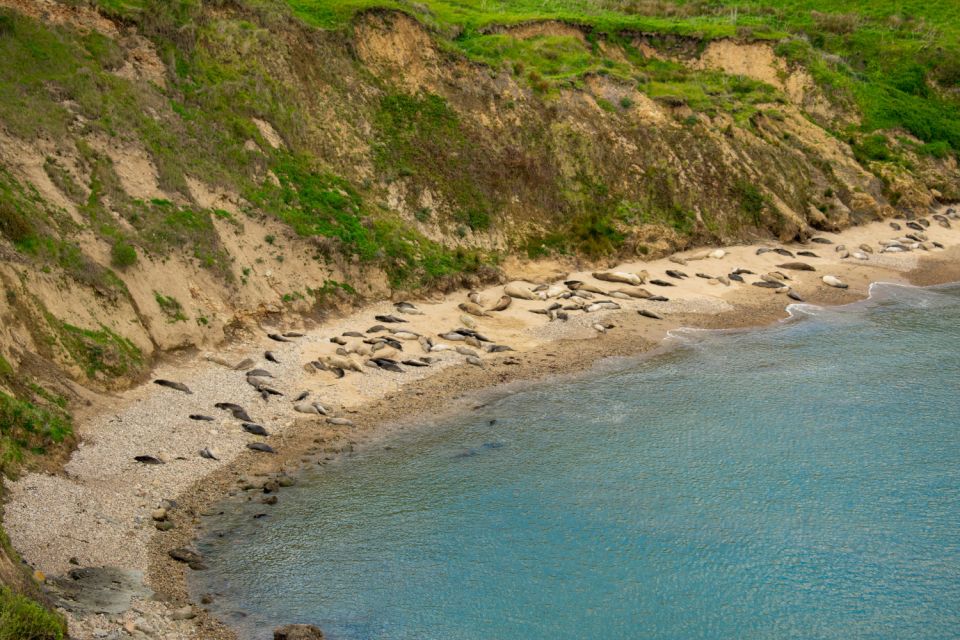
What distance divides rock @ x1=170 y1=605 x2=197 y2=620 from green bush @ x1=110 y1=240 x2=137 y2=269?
12357 mm

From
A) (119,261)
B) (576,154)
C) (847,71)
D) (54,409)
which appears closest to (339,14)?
(576,154)

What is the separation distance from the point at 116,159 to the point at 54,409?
10.9 metres

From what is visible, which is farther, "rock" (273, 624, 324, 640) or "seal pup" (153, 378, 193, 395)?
"seal pup" (153, 378, 193, 395)

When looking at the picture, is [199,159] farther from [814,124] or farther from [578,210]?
[814,124]

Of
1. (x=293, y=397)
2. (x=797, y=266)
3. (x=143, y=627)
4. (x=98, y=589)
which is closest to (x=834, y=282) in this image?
(x=797, y=266)

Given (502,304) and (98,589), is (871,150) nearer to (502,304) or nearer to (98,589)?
(502,304)

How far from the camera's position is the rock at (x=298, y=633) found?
15.3 metres

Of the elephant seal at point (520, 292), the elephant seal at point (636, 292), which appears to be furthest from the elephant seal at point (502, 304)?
the elephant seal at point (636, 292)

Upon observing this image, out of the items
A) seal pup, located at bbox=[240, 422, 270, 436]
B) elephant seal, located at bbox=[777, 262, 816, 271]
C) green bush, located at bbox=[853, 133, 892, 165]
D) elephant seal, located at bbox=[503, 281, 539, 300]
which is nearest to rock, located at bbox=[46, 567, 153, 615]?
seal pup, located at bbox=[240, 422, 270, 436]

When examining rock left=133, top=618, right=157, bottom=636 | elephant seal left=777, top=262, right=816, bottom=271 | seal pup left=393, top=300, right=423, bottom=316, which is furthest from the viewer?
elephant seal left=777, top=262, right=816, bottom=271

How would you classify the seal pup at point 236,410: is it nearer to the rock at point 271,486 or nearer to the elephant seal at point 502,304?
the rock at point 271,486

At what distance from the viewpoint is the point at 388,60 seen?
39500 millimetres

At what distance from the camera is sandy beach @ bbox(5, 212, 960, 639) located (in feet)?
54.9

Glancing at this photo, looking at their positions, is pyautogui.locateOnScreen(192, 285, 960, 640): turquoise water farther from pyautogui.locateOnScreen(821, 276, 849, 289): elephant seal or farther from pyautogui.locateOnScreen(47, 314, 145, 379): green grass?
pyautogui.locateOnScreen(821, 276, 849, 289): elephant seal
